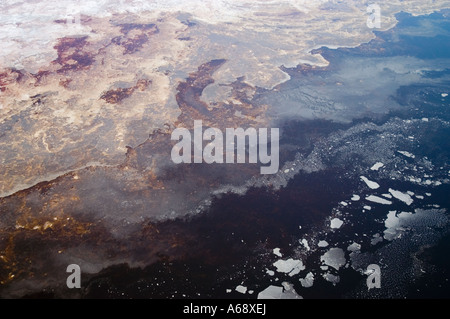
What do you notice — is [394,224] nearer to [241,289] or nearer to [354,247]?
[354,247]

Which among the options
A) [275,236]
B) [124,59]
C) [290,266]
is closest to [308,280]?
[290,266]

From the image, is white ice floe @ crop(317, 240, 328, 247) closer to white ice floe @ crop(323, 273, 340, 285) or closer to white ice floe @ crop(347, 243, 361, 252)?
white ice floe @ crop(347, 243, 361, 252)

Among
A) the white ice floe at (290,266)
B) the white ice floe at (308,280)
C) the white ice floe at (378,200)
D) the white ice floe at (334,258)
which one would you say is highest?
the white ice floe at (378,200)

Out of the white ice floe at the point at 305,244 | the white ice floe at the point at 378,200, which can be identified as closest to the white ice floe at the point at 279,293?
the white ice floe at the point at 305,244

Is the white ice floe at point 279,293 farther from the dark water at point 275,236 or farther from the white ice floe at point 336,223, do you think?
the white ice floe at point 336,223

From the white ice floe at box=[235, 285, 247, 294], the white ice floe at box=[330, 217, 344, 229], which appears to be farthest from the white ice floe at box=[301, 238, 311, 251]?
the white ice floe at box=[235, 285, 247, 294]
